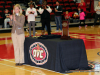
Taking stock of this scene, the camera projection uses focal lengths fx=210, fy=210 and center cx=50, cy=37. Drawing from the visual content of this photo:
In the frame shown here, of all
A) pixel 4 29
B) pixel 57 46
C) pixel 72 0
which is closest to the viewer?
pixel 57 46

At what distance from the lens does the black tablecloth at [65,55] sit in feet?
17.0

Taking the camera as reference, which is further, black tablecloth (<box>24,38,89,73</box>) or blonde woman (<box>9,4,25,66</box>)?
blonde woman (<box>9,4,25,66</box>)

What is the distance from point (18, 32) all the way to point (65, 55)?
1542 mm

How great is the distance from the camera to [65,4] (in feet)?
72.7

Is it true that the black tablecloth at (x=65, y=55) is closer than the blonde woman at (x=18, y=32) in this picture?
Yes

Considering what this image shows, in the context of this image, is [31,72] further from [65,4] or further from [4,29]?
[65,4]

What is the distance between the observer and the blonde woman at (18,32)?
592cm

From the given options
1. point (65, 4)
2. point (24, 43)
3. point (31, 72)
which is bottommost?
point (31, 72)

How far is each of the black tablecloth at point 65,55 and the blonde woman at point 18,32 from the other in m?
0.66

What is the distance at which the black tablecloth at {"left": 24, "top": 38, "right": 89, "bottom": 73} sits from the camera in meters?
5.19

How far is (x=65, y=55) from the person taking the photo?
5281mm

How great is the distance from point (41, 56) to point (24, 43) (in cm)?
79

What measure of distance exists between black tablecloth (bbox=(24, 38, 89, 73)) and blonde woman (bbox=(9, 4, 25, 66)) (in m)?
0.66

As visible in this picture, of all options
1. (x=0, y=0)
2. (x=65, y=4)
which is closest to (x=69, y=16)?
(x=65, y=4)
